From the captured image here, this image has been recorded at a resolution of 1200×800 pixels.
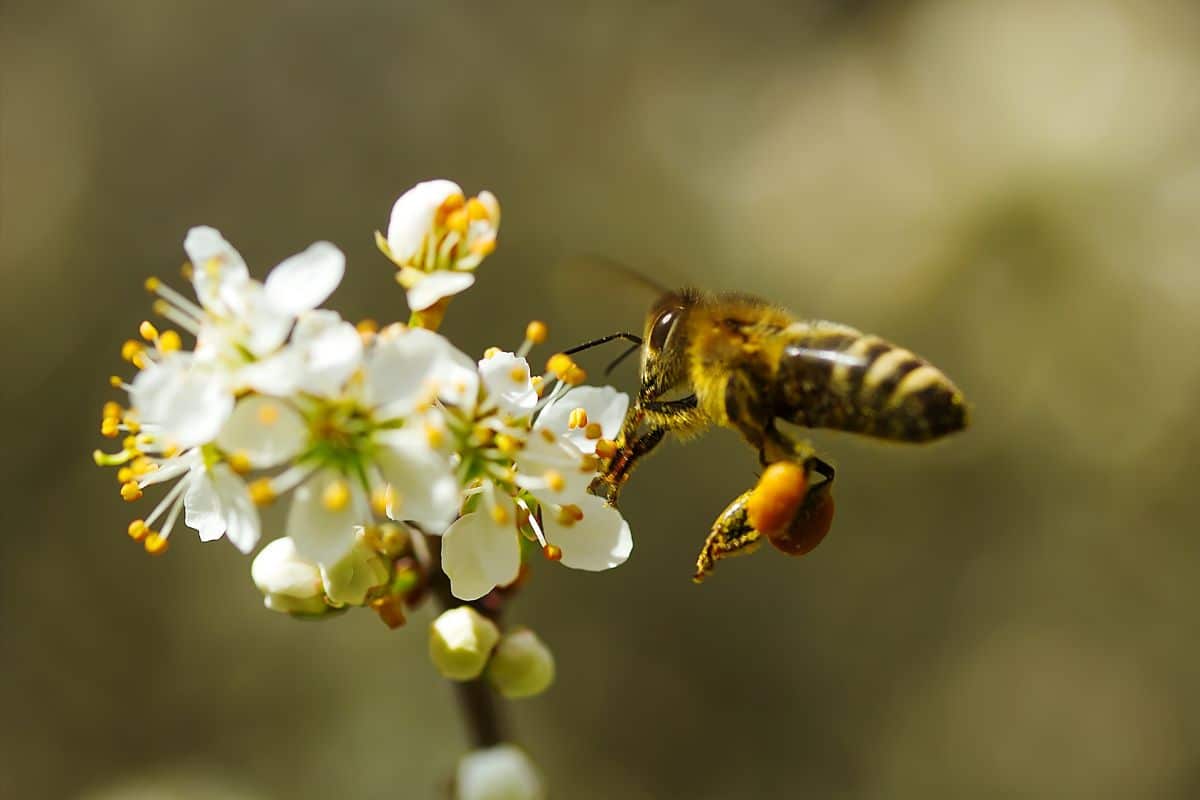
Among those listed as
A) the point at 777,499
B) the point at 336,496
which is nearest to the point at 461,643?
the point at 336,496

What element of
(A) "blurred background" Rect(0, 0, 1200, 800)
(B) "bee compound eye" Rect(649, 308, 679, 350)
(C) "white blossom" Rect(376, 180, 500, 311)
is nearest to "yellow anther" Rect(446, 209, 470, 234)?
(C) "white blossom" Rect(376, 180, 500, 311)

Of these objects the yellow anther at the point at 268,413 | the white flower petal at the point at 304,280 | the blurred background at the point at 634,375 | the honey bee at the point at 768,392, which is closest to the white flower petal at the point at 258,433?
the yellow anther at the point at 268,413

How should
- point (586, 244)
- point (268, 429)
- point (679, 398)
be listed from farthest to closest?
point (586, 244), point (679, 398), point (268, 429)

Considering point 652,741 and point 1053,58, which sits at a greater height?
point 1053,58

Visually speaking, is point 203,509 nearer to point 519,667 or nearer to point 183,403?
point 183,403

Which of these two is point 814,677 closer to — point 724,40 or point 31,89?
point 724,40

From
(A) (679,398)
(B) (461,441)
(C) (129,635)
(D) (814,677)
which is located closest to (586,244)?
(D) (814,677)
